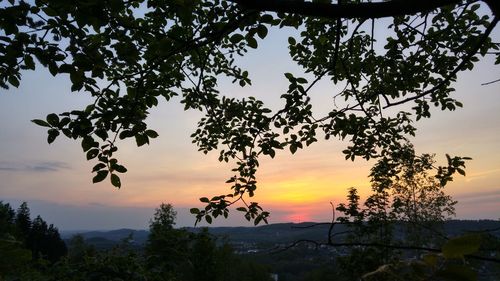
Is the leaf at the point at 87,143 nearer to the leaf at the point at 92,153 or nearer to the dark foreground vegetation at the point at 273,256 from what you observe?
the leaf at the point at 92,153

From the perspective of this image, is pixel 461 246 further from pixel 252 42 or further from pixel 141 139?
pixel 252 42

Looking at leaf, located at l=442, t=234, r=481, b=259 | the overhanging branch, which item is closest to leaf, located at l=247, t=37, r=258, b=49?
the overhanging branch

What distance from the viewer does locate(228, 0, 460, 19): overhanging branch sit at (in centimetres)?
195

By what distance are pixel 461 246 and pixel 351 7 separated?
1.52 meters

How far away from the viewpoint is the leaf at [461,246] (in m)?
0.78

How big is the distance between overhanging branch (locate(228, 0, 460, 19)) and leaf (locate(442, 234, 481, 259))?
58.6 inches

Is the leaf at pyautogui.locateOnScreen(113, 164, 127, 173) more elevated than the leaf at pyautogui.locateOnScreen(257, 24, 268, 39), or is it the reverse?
the leaf at pyautogui.locateOnScreen(257, 24, 268, 39)

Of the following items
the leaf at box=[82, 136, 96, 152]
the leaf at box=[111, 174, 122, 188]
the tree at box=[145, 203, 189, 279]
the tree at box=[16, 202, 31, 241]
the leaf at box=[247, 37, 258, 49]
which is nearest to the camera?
the leaf at box=[82, 136, 96, 152]

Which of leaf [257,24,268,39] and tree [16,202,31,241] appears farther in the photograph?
tree [16,202,31,241]

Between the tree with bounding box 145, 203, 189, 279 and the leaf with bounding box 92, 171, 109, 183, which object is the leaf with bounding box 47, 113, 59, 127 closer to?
the leaf with bounding box 92, 171, 109, 183

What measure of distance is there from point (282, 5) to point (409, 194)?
81.8 ft

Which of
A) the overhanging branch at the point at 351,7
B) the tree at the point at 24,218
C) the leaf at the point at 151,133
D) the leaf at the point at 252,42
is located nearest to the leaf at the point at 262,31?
the leaf at the point at 252,42

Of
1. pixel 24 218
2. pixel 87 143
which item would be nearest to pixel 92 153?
pixel 87 143

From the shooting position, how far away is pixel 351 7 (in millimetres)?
2004
